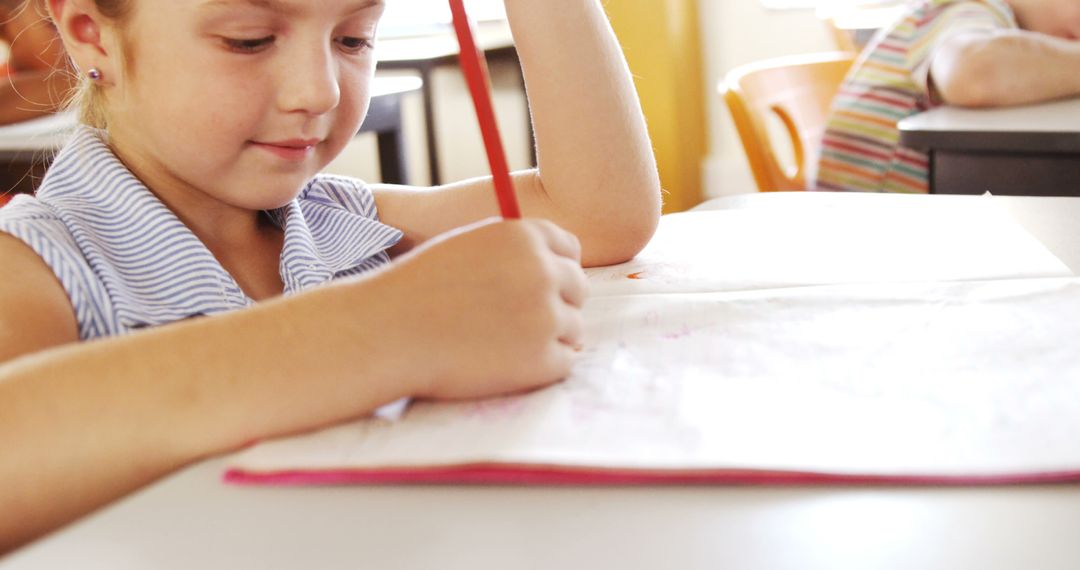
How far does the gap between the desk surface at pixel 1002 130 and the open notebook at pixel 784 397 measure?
1.79ft

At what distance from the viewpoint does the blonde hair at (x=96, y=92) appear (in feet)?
2.38

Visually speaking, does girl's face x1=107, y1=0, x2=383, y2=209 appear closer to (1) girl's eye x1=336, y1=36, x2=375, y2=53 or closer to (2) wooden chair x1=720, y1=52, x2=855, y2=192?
(1) girl's eye x1=336, y1=36, x2=375, y2=53

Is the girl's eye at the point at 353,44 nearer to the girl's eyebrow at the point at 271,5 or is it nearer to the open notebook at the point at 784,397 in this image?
the girl's eyebrow at the point at 271,5

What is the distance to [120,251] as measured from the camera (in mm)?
709

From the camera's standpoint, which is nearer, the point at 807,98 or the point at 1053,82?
the point at 1053,82

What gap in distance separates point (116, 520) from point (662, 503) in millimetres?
203

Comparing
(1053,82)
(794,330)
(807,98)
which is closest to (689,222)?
(794,330)

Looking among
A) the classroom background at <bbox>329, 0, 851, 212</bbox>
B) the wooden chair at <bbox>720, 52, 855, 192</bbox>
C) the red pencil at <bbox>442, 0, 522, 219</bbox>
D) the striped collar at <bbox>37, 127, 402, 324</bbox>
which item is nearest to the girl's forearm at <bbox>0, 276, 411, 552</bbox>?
the red pencil at <bbox>442, 0, 522, 219</bbox>

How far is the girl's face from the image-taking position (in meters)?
0.69

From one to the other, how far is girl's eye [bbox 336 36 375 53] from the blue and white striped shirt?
0.15 meters

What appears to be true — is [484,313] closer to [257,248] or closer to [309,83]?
[309,83]

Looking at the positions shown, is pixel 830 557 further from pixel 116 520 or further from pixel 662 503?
Result: pixel 116 520

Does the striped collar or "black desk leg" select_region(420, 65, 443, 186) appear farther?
"black desk leg" select_region(420, 65, 443, 186)

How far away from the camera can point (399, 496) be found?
388 mm
